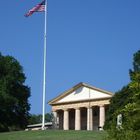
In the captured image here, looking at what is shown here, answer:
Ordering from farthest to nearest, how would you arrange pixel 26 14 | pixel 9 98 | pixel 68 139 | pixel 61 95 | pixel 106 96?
1. pixel 61 95
2. pixel 106 96
3. pixel 9 98
4. pixel 26 14
5. pixel 68 139

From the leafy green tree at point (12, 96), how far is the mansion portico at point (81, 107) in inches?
855

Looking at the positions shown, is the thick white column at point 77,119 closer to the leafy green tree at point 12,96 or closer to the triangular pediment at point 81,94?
the triangular pediment at point 81,94

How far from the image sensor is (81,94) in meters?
109

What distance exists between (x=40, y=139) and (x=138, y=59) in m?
44.6

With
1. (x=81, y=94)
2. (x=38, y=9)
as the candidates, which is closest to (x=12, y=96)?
(x=38, y=9)

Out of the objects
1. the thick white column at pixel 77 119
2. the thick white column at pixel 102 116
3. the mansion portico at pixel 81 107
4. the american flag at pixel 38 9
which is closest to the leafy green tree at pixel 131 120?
the american flag at pixel 38 9

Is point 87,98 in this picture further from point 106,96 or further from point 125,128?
point 125,128

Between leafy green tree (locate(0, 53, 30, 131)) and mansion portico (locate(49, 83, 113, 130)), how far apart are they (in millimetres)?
Result: 21728

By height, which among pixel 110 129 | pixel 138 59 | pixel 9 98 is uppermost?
pixel 138 59

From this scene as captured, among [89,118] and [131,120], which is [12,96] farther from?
[131,120]

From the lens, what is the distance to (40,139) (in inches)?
1630

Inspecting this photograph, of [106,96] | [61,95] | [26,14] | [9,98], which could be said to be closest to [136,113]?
→ [26,14]

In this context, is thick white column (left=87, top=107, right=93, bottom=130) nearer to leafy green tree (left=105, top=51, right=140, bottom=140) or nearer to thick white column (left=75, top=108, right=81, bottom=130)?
thick white column (left=75, top=108, right=81, bottom=130)

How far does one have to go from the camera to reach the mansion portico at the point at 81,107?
104500 millimetres
